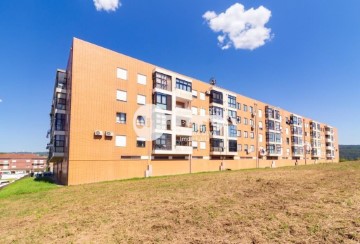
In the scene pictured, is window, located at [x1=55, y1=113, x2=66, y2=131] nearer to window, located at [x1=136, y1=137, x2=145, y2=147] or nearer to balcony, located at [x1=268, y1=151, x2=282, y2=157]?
window, located at [x1=136, y1=137, x2=145, y2=147]

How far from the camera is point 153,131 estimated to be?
3453 centimetres

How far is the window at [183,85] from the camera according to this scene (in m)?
38.9

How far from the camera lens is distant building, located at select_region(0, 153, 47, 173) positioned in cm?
11400

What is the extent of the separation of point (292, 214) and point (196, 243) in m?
4.22

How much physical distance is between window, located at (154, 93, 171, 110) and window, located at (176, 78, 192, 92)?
312 centimetres

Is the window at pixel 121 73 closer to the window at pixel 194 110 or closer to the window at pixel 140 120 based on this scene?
the window at pixel 140 120

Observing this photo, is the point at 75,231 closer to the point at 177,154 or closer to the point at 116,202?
the point at 116,202

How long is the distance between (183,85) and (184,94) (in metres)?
1.57

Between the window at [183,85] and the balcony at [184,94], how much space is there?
54 cm

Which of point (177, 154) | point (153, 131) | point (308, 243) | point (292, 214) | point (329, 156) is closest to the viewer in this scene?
point (308, 243)

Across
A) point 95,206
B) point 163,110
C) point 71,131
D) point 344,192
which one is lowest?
point 95,206

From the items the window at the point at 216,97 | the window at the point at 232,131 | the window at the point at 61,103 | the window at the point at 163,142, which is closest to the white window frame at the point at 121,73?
the window at the point at 61,103

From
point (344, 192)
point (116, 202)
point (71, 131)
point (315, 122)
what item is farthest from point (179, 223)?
point (315, 122)

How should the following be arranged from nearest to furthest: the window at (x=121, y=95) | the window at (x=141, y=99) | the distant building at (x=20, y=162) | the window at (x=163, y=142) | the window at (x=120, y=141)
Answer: the window at (x=120, y=141), the window at (x=121, y=95), the window at (x=141, y=99), the window at (x=163, y=142), the distant building at (x=20, y=162)
